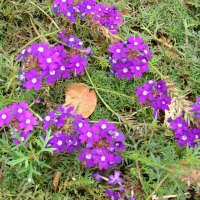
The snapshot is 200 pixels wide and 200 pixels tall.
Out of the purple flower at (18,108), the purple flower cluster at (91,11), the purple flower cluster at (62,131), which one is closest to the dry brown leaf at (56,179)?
the purple flower cluster at (62,131)

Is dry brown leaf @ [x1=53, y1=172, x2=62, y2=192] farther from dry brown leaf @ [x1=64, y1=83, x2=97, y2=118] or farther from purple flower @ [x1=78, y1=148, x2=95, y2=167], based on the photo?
dry brown leaf @ [x1=64, y1=83, x2=97, y2=118]

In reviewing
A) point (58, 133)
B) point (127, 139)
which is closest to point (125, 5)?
point (127, 139)

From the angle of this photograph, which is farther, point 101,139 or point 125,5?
point 125,5

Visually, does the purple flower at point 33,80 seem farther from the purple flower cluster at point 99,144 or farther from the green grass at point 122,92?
the purple flower cluster at point 99,144

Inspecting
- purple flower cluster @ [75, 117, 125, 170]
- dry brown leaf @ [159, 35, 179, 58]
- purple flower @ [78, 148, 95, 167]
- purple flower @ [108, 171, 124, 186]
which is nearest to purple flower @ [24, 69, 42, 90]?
purple flower cluster @ [75, 117, 125, 170]

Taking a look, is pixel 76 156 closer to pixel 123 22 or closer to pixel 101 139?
pixel 101 139
